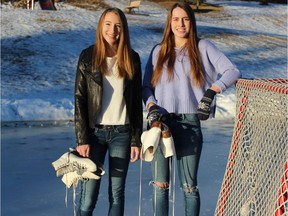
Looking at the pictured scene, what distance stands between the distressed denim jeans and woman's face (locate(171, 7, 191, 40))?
2.21 ft

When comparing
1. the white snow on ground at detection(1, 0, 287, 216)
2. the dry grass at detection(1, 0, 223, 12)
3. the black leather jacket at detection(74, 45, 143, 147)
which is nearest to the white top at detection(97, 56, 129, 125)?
the black leather jacket at detection(74, 45, 143, 147)

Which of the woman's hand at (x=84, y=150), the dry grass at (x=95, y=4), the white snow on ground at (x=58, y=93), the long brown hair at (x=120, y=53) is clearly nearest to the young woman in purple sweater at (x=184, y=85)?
the long brown hair at (x=120, y=53)

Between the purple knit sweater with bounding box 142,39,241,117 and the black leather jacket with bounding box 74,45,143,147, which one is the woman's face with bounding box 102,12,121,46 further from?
the purple knit sweater with bounding box 142,39,241,117

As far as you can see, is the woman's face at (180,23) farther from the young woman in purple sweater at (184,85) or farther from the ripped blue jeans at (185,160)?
the ripped blue jeans at (185,160)

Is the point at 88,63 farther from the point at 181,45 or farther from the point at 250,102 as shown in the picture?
the point at 250,102

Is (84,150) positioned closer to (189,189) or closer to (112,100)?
(112,100)

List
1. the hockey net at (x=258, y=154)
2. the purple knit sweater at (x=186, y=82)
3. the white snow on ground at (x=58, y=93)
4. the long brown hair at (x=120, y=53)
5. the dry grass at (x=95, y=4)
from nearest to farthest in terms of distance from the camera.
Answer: the hockey net at (x=258, y=154) → the long brown hair at (x=120, y=53) → the purple knit sweater at (x=186, y=82) → the white snow on ground at (x=58, y=93) → the dry grass at (x=95, y=4)

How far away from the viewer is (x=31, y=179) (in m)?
5.91

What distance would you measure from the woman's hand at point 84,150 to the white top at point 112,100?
0.56ft

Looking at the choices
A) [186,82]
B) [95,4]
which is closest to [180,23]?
[186,82]

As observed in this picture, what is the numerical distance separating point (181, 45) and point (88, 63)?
0.62m

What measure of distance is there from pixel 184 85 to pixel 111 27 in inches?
22.9

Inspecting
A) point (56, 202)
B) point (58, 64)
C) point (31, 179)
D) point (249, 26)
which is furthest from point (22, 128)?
point (249, 26)

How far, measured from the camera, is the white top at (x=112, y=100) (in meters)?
3.37
